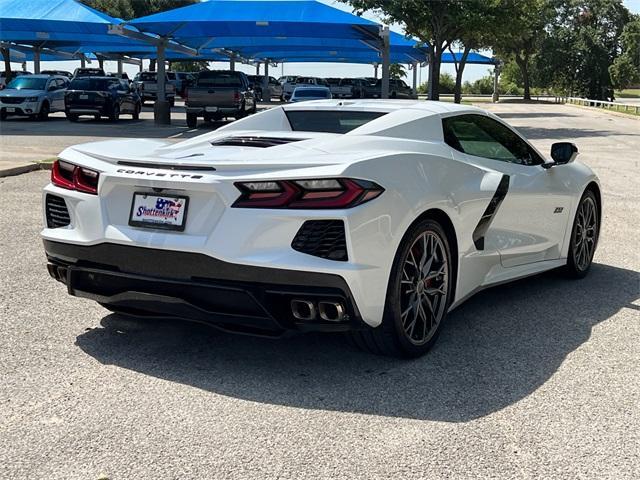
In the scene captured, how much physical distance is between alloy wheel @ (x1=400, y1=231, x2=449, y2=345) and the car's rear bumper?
49cm

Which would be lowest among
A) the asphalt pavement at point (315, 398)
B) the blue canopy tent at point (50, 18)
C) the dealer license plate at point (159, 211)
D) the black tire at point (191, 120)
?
the asphalt pavement at point (315, 398)

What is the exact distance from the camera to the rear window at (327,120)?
5.21 meters

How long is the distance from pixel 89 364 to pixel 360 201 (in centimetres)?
176

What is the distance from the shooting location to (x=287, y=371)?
4277 millimetres

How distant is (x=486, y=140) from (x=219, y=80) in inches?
867

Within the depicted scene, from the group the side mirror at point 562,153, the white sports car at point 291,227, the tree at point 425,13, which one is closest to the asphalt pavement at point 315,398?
the white sports car at point 291,227

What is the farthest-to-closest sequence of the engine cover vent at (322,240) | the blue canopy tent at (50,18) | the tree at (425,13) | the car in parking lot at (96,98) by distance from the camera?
the tree at (425,13), the blue canopy tent at (50,18), the car in parking lot at (96,98), the engine cover vent at (322,240)

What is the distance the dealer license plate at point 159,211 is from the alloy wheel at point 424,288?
1.20m

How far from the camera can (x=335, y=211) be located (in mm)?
3793

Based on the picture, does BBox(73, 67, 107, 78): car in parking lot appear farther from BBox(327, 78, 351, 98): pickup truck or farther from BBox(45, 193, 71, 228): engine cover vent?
BBox(45, 193, 71, 228): engine cover vent

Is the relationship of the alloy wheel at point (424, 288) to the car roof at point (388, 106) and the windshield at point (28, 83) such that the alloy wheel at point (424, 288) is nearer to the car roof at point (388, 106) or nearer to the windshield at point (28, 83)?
the car roof at point (388, 106)

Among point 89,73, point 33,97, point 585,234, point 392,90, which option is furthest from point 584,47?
point 585,234

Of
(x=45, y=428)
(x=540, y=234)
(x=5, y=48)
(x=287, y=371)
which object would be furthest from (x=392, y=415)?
(x=5, y=48)

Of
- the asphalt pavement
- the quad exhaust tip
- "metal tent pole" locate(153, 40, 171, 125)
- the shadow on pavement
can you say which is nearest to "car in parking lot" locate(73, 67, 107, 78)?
"metal tent pole" locate(153, 40, 171, 125)
